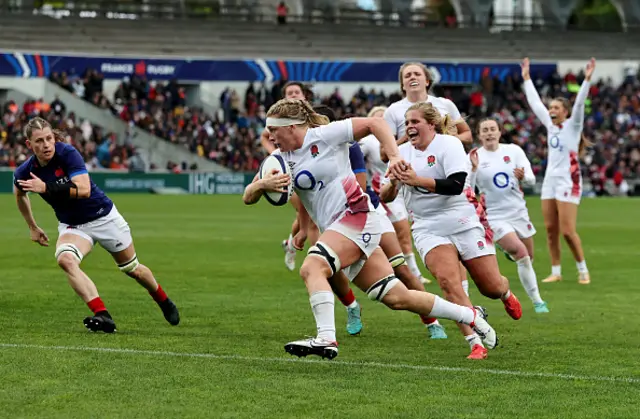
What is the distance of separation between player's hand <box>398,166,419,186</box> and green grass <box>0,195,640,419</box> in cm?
131

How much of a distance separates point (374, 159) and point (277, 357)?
564 cm

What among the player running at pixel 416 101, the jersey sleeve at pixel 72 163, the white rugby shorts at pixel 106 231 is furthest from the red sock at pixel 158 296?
the player running at pixel 416 101

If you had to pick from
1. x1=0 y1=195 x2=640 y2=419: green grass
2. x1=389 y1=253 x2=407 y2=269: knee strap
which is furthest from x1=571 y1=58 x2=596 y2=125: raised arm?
x1=389 y1=253 x2=407 y2=269: knee strap

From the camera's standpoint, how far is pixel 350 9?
6469cm

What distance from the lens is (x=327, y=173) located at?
28.6ft

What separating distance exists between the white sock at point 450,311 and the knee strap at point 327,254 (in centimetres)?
79

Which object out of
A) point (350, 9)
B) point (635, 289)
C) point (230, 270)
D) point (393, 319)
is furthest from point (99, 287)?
point (350, 9)

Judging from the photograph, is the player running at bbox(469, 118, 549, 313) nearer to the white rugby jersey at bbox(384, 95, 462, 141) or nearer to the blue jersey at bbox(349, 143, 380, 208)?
the white rugby jersey at bbox(384, 95, 462, 141)

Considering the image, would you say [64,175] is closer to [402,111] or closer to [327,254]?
[327,254]

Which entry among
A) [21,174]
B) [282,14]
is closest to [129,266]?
[21,174]

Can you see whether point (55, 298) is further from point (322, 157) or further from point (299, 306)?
point (322, 157)

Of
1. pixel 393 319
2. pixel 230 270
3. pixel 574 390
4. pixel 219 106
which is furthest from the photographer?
pixel 219 106

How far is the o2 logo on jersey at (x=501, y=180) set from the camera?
14.1m

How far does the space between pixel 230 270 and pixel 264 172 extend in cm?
959
